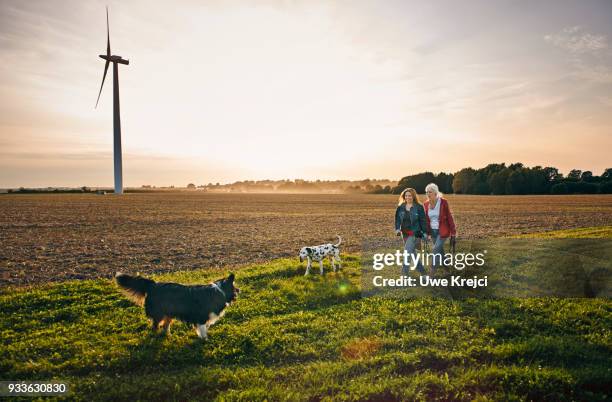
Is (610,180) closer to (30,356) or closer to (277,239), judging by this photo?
(277,239)

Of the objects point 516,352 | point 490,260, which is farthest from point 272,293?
point 490,260

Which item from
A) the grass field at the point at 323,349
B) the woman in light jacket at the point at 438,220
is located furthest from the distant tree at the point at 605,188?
the woman in light jacket at the point at 438,220

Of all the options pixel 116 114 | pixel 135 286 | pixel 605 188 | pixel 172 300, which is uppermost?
pixel 116 114

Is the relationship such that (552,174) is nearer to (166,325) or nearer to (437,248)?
(437,248)

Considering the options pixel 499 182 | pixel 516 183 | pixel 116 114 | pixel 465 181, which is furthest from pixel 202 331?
pixel 465 181

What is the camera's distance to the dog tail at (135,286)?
8.50m

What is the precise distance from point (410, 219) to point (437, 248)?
138cm

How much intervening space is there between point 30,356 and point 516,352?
35.5ft

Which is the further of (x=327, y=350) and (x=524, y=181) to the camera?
(x=524, y=181)

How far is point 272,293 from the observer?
40.2 feet

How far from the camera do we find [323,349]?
7801mm

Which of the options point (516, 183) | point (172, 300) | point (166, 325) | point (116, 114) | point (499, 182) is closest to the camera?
point (172, 300)

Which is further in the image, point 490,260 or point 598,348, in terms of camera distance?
point 490,260

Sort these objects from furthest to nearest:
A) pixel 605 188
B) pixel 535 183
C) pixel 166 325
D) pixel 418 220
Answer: pixel 535 183
pixel 605 188
pixel 418 220
pixel 166 325
